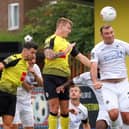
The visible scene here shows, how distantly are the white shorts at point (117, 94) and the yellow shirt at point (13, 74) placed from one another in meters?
1.46

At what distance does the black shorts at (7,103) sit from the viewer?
40.7 ft

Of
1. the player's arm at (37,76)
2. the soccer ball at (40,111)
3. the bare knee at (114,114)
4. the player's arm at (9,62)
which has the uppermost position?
the player's arm at (9,62)

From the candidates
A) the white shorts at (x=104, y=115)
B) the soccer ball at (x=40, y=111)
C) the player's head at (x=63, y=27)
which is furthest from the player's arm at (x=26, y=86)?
the soccer ball at (x=40, y=111)

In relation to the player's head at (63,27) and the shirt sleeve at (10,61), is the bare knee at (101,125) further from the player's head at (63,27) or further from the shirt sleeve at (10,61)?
the shirt sleeve at (10,61)

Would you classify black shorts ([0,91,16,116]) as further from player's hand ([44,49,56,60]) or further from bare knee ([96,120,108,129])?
bare knee ([96,120,108,129])

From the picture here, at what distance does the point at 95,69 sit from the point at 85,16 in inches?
960

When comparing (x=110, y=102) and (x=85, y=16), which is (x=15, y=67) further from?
(x=85, y=16)

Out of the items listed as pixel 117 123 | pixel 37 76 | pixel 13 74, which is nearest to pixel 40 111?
pixel 37 76

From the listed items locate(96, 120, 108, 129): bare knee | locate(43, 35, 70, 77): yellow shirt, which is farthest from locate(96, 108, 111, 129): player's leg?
locate(43, 35, 70, 77): yellow shirt

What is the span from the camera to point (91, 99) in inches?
666

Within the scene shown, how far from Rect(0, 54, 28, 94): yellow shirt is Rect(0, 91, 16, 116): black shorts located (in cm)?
9

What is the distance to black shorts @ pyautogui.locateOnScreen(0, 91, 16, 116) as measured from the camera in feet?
40.7

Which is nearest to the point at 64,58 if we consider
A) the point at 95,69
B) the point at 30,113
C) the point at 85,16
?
the point at 95,69

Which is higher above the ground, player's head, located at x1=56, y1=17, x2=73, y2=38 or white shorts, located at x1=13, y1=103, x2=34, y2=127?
player's head, located at x1=56, y1=17, x2=73, y2=38
